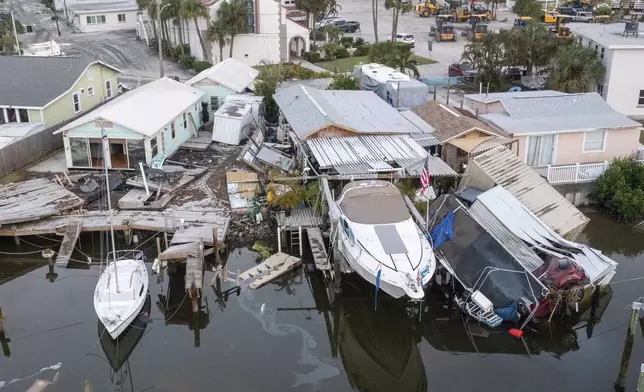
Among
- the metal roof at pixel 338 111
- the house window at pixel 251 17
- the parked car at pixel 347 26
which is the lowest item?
the metal roof at pixel 338 111

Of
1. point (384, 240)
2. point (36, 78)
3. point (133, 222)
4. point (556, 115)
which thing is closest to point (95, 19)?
point (36, 78)

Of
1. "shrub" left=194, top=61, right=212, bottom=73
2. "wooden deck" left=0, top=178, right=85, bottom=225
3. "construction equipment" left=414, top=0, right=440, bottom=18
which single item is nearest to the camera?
"wooden deck" left=0, top=178, right=85, bottom=225

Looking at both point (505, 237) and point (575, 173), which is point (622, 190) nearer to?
point (575, 173)

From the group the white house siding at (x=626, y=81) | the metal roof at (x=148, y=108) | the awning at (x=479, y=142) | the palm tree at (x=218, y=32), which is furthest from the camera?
the palm tree at (x=218, y=32)

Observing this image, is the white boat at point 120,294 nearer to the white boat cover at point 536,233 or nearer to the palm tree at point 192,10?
the white boat cover at point 536,233

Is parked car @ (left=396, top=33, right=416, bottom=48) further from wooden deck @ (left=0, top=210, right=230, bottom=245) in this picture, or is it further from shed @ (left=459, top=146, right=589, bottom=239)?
wooden deck @ (left=0, top=210, right=230, bottom=245)

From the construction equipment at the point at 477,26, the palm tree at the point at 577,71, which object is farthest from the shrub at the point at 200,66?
the palm tree at the point at 577,71

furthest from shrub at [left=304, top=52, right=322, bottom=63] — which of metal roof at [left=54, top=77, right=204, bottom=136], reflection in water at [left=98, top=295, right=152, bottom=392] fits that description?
reflection in water at [left=98, top=295, right=152, bottom=392]

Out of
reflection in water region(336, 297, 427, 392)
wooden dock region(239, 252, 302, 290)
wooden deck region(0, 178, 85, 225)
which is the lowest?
reflection in water region(336, 297, 427, 392)
